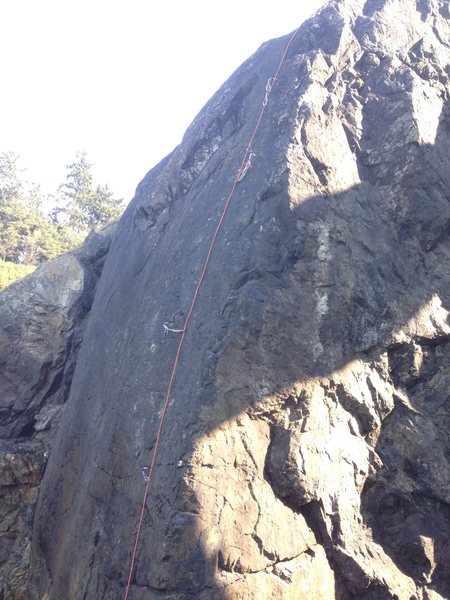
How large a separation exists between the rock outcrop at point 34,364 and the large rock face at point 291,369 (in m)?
0.72

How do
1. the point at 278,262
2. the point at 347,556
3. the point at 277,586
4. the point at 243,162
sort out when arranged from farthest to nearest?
the point at 243,162, the point at 278,262, the point at 347,556, the point at 277,586

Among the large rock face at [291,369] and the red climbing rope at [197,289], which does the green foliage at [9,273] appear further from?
the red climbing rope at [197,289]

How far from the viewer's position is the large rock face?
4375mm

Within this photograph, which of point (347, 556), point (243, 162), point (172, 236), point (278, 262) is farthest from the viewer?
point (172, 236)

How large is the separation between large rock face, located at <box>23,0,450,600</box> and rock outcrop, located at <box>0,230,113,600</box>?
2.35ft

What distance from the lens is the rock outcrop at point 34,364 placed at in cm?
732

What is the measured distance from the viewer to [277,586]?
4121 mm

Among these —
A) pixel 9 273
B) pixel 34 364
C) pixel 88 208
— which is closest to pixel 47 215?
pixel 88 208

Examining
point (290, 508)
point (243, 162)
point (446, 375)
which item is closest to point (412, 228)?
point (446, 375)

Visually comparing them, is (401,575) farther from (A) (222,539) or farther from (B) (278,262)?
(B) (278,262)

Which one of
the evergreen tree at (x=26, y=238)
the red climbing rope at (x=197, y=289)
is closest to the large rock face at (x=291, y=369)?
the red climbing rope at (x=197, y=289)

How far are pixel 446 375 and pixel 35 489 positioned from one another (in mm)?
6052

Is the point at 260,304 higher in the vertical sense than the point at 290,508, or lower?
higher

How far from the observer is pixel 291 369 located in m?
4.95
